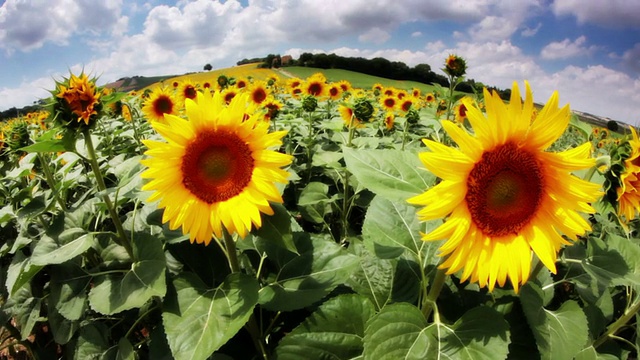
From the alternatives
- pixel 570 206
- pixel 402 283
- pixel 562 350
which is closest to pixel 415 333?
pixel 402 283

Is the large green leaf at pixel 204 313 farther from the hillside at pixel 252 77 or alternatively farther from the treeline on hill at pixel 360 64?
the treeline on hill at pixel 360 64

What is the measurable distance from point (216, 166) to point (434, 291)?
42.9 inches

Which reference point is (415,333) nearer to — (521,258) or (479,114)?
(521,258)

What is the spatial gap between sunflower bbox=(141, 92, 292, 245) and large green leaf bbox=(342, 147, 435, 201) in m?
0.32

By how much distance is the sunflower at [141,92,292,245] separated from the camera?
5.46 feet

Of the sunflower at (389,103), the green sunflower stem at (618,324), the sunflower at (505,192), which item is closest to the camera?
the sunflower at (505,192)

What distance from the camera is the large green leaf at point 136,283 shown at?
1.76m

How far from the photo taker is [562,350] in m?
1.60

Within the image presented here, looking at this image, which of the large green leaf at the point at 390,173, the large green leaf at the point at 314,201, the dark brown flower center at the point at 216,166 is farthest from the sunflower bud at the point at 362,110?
the dark brown flower center at the point at 216,166

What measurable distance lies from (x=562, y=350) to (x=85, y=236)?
2.25 metres

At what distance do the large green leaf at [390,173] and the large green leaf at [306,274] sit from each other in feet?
1.53

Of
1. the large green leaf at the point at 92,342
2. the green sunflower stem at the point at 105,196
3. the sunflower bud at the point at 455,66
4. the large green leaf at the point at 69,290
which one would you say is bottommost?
the large green leaf at the point at 92,342

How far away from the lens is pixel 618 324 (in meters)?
2.04

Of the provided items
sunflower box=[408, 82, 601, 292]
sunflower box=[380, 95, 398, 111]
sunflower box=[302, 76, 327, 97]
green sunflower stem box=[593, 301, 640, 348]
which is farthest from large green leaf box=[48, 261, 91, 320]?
sunflower box=[380, 95, 398, 111]
